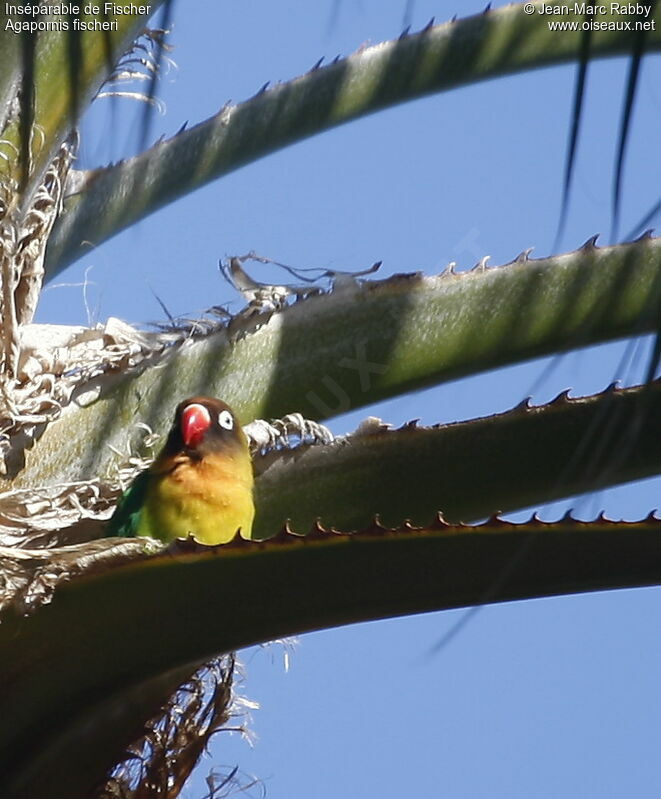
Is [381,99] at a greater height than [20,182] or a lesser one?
greater

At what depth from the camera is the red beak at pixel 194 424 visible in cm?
191

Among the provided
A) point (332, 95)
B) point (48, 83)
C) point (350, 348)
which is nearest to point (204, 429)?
point (350, 348)

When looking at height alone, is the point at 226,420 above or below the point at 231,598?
above

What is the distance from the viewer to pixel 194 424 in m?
1.99

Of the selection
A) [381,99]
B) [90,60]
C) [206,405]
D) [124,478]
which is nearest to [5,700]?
[124,478]

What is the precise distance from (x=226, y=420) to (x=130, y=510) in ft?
0.71

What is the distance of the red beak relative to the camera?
1914 mm

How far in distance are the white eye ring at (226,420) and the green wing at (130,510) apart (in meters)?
0.15

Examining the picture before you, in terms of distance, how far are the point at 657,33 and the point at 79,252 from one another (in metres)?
1.09

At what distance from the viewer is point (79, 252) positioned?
7.20 feet

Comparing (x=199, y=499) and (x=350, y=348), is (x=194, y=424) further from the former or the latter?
(x=350, y=348)

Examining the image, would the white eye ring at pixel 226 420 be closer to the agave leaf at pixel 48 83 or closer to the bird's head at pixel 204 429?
the bird's head at pixel 204 429

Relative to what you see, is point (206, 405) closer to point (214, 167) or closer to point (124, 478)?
point (124, 478)

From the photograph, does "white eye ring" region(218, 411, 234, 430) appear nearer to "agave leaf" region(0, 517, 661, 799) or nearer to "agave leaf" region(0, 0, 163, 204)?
"agave leaf" region(0, 0, 163, 204)
